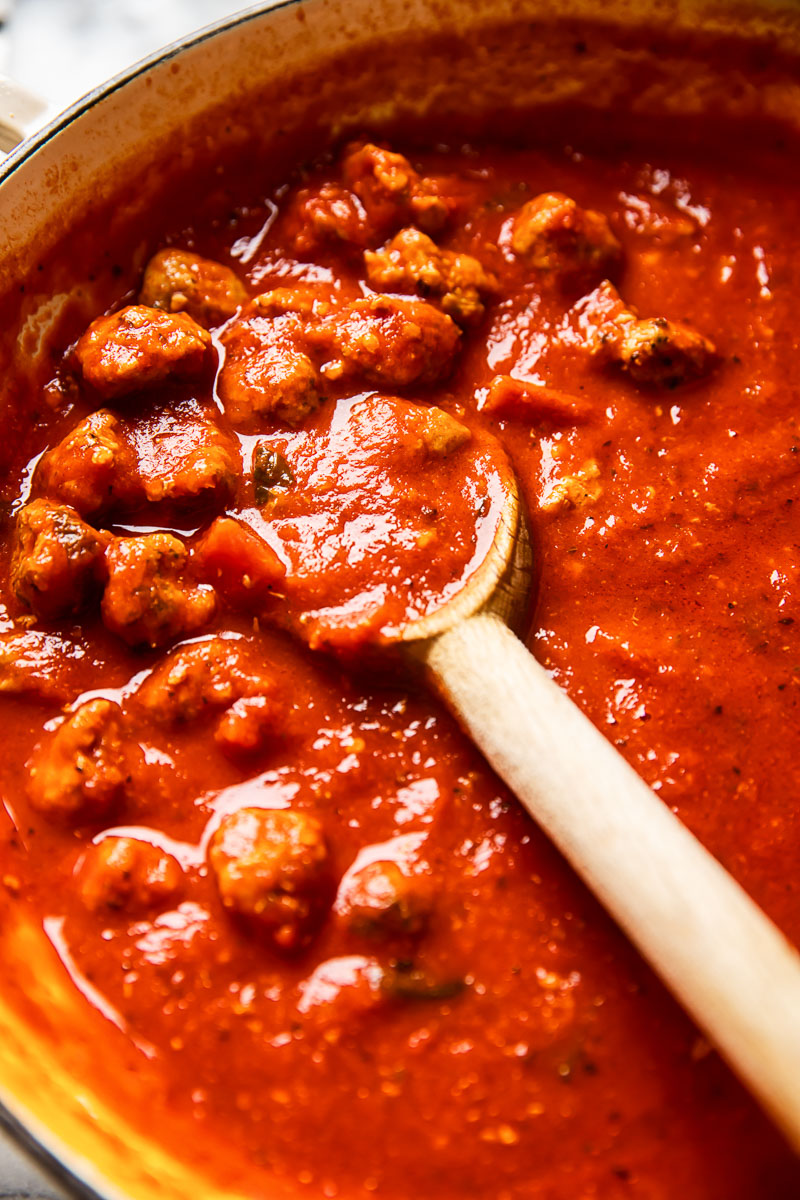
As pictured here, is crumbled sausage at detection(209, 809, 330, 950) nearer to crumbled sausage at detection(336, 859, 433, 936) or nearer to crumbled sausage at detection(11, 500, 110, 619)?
crumbled sausage at detection(336, 859, 433, 936)

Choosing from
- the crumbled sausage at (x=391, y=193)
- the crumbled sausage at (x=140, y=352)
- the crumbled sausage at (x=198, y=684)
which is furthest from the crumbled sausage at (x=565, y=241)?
the crumbled sausage at (x=198, y=684)

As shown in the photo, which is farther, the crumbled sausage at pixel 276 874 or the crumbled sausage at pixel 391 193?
the crumbled sausage at pixel 391 193

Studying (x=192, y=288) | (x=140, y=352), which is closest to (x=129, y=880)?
(x=140, y=352)

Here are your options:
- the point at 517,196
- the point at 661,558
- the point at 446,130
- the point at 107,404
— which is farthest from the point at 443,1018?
the point at 446,130

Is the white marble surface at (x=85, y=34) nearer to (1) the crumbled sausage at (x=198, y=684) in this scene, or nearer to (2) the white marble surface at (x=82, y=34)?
(2) the white marble surface at (x=82, y=34)

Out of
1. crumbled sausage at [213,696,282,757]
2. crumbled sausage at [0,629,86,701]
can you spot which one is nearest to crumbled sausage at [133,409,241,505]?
crumbled sausage at [0,629,86,701]

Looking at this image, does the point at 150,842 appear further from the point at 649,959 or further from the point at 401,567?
the point at 649,959
